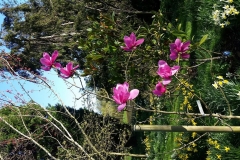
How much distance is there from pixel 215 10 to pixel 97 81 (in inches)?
423

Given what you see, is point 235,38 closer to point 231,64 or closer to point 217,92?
point 231,64

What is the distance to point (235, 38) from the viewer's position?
4930 mm

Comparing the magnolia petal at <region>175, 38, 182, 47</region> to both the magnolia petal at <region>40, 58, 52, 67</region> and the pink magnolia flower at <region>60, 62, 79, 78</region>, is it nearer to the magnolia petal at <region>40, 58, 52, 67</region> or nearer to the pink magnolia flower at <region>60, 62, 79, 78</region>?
the pink magnolia flower at <region>60, 62, 79, 78</region>

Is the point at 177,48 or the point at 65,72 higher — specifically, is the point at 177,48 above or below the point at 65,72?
above

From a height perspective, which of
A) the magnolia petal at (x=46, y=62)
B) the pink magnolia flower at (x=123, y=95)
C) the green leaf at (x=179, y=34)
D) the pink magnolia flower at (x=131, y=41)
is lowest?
the pink magnolia flower at (x=123, y=95)

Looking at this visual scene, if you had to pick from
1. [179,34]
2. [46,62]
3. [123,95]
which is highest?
[179,34]

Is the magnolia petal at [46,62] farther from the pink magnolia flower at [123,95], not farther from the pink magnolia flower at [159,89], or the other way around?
the pink magnolia flower at [159,89]

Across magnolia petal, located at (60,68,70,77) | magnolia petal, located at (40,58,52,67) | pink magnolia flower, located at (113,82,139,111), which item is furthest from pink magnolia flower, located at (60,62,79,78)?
pink magnolia flower, located at (113,82,139,111)

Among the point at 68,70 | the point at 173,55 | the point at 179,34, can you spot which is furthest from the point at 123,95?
the point at 179,34

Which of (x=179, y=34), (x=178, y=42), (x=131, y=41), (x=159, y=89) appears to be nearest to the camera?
(x=159, y=89)

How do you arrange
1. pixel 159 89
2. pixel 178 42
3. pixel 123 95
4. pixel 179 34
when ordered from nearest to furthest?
pixel 123 95 → pixel 159 89 → pixel 178 42 → pixel 179 34

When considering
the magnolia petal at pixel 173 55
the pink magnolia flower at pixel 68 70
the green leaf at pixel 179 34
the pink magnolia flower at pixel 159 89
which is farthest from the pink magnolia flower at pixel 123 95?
the green leaf at pixel 179 34

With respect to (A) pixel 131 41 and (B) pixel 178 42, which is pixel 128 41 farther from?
(B) pixel 178 42

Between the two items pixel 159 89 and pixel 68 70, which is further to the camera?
pixel 68 70
